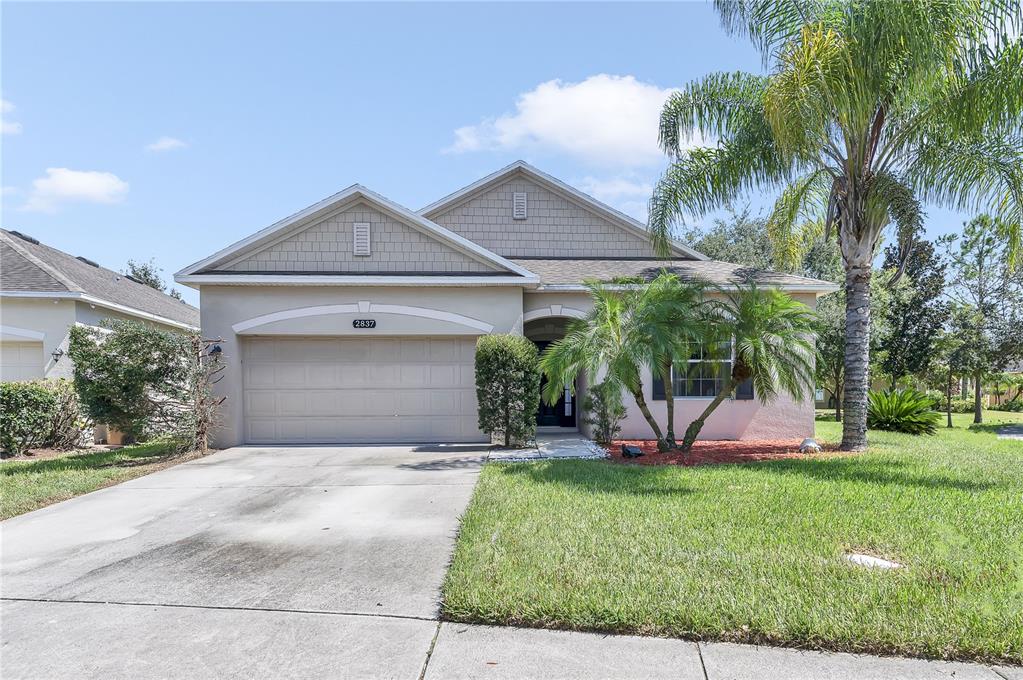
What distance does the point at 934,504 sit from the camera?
6395mm

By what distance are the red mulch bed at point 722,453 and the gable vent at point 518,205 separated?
703cm

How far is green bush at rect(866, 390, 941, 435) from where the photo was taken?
13633mm

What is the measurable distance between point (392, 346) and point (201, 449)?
4.23 m

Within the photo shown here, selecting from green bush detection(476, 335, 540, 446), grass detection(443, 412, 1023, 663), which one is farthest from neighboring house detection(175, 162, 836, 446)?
grass detection(443, 412, 1023, 663)

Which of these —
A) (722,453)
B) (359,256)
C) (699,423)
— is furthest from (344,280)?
(722,453)

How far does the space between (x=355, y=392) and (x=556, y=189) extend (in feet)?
26.0

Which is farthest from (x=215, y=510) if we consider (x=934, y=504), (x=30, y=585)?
(x=934, y=504)

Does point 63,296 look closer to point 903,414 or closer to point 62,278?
point 62,278

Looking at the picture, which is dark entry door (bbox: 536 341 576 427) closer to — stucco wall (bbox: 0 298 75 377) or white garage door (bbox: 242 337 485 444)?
white garage door (bbox: 242 337 485 444)

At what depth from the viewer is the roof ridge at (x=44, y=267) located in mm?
12914

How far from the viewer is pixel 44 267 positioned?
13594 millimetres

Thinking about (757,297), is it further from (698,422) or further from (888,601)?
(888,601)

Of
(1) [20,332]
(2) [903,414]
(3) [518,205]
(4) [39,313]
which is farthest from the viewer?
(3) [518,205]

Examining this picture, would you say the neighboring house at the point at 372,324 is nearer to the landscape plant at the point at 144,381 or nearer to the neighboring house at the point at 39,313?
the landscape plant at the point at 144,381
